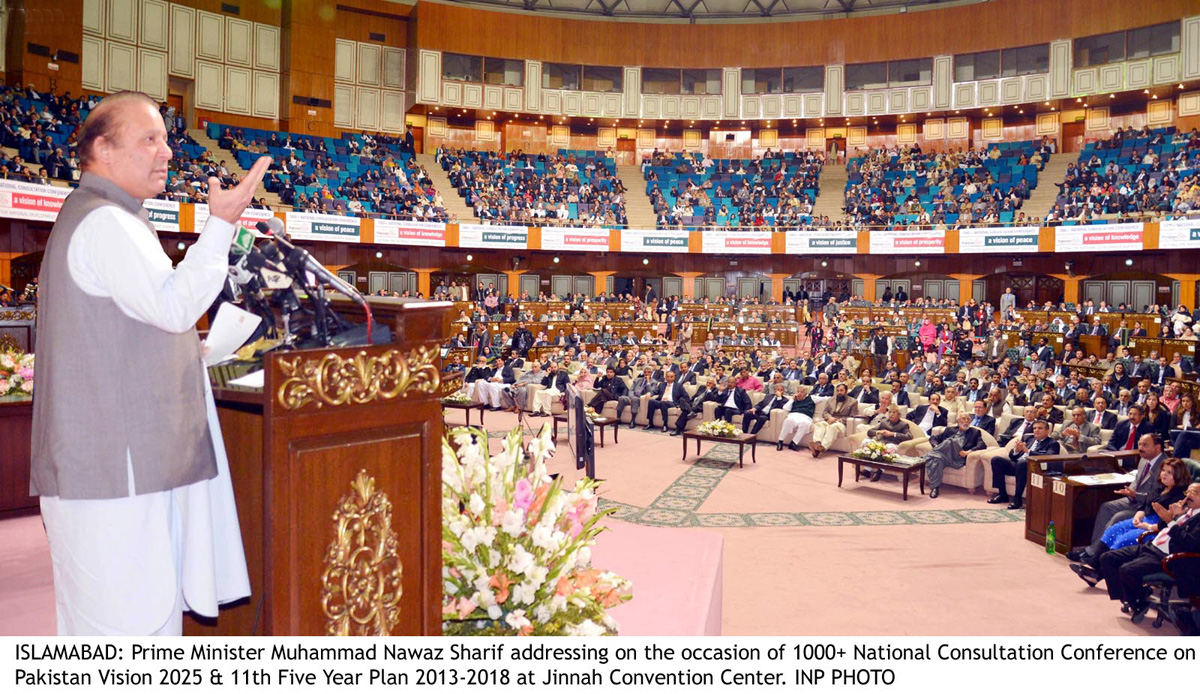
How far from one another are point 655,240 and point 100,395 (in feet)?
86.0

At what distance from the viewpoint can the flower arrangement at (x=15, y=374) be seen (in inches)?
196

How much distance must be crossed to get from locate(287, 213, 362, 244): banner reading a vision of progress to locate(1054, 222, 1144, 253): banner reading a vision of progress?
20431 millimetres

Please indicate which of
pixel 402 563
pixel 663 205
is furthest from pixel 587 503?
pixel 663 205

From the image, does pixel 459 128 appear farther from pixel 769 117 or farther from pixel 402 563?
pixel 402 563

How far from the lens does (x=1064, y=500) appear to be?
709cm

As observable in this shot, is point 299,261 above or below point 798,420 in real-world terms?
above

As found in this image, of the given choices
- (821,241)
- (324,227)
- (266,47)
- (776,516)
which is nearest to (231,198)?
(776,516)

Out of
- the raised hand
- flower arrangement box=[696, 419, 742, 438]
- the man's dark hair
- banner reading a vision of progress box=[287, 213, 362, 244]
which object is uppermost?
banner reading a vision of progress box=[287, 213, 362, 244]

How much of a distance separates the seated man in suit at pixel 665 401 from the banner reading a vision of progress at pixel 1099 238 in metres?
15.6

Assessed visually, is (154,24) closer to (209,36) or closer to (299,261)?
(209,36)

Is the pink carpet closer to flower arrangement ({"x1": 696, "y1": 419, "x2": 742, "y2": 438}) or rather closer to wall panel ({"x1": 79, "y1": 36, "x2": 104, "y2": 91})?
flower arrangement ({"x1": 696, "y1": 419, "x2": 742, "y2": 438})

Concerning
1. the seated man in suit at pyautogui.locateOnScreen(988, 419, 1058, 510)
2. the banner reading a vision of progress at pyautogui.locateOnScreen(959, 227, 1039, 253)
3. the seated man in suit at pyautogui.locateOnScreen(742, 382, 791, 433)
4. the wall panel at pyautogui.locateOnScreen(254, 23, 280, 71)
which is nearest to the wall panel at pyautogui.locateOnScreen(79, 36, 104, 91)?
the wall panel at pyautogui.locateOnScreen(254, 23, 280, 71)

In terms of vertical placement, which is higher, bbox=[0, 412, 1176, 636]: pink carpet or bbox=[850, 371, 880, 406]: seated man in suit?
bbox=[850, 371, 880, 406]: seated man in suit

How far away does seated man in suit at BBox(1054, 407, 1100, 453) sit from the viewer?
→ 881 cm
